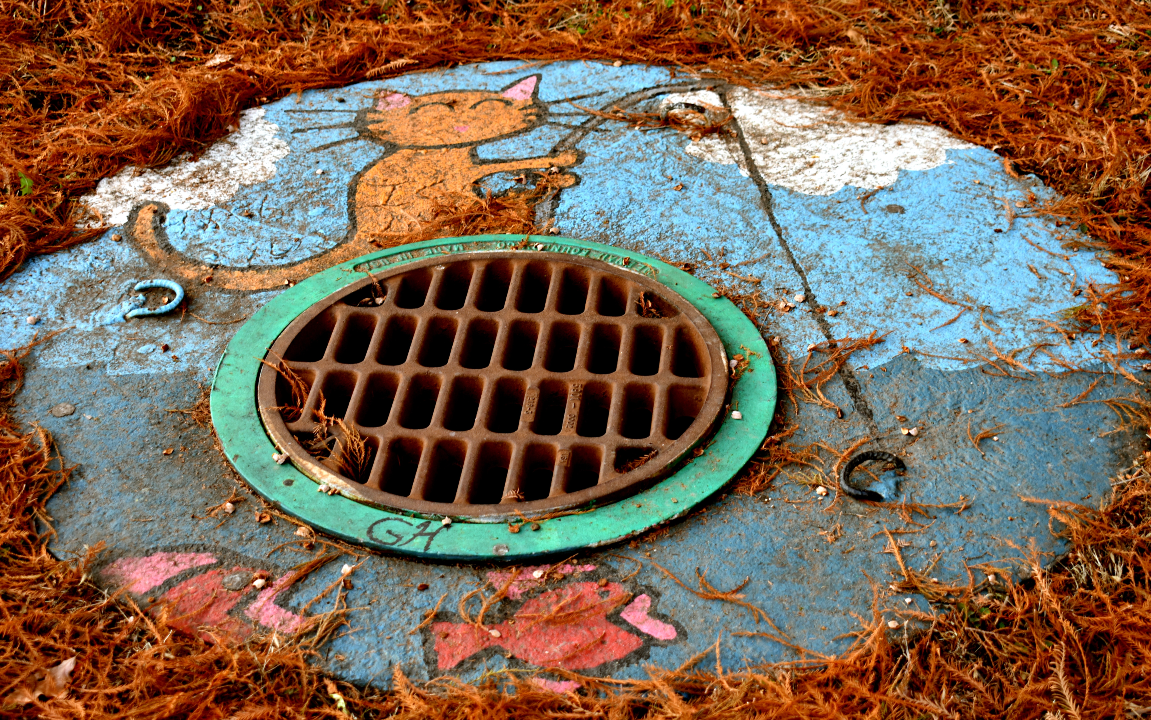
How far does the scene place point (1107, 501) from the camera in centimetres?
164

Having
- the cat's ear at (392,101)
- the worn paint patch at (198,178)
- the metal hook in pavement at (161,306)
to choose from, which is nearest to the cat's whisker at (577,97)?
the cat's ear at (392,101)

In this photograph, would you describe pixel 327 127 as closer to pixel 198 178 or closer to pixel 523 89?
pixel 198 178

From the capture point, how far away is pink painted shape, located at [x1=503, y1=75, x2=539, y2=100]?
289 cm

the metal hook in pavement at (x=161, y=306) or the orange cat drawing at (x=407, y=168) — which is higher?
the orange cat drawing at (x=407, y=168)

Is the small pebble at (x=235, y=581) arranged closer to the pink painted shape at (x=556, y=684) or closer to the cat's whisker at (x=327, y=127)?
the pink painted shape at (x=556, y=684)

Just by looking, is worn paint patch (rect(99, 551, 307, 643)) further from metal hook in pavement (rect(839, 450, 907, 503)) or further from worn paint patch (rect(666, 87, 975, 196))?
worn paint patch (rect(666, 87, 975, 196))

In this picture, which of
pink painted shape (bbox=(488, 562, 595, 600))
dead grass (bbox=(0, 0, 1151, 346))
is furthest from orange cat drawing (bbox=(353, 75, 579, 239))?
pink painted shape (bbox=(488, 562, 595, 600))

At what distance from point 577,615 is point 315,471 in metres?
0.62

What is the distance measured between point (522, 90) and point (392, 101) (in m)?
0.45

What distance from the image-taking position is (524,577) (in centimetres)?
155

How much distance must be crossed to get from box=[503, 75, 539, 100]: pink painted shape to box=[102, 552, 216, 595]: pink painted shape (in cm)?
189

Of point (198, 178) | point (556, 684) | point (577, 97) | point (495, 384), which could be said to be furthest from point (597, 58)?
point (556, 684)

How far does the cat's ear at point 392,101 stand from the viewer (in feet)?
9.31

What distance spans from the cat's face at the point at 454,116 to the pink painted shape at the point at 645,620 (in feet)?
5.49
